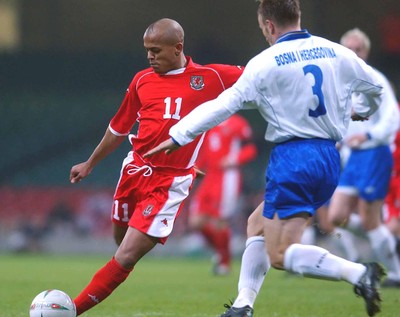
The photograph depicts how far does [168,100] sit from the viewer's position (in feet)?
20.9

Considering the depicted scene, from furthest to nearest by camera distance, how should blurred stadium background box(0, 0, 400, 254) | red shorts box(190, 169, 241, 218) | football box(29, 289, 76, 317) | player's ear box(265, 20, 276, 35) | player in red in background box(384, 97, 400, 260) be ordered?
blurred stadium background box(0, 0, 400, 254) < red shorts box(190, 169, 241, 218) < player in red in background box(384, 97, 400, 260) < football box(29, 289, 76, 317) < player's ear box(265, 20, 276, 35)

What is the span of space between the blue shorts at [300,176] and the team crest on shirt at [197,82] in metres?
1.03

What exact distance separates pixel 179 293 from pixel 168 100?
299 centimetres

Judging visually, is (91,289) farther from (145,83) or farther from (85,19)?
(85,19)

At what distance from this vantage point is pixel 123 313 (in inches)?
277

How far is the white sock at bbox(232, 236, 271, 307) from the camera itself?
19.5 ft

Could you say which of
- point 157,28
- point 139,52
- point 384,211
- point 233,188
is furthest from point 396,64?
point 157,28

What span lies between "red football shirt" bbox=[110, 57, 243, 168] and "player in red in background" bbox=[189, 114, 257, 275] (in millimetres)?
5844

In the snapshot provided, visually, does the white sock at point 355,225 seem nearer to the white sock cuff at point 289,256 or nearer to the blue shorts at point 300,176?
the blue shorts at point 300,176

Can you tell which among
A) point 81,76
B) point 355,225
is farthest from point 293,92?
point 81,76

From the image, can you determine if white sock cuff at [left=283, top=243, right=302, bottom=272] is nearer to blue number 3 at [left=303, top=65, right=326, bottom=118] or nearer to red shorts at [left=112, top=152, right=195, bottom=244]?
blue number 3 at [left=303, top=65, right=326, bottom=118]

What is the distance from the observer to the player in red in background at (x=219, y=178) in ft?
41.1

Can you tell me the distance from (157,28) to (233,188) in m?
7.10

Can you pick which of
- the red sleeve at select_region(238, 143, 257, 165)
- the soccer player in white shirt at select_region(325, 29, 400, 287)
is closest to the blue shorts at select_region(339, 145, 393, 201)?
the soccer player in white shirt at select_region(325, 29, 400, 287)
